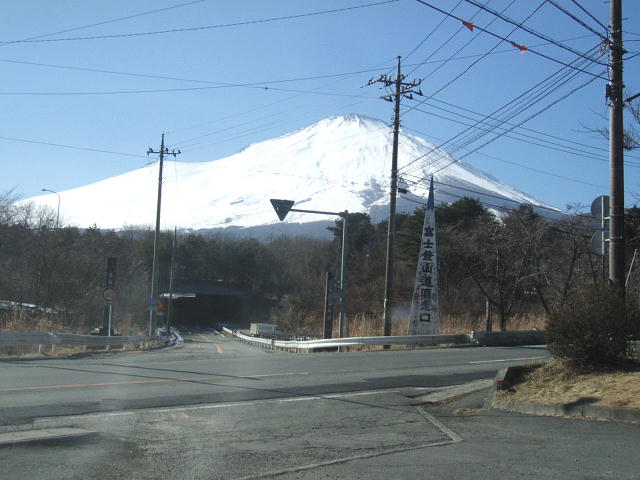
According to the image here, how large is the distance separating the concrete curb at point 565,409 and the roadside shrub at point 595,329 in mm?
1178

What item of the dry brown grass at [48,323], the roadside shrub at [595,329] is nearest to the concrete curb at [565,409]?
the roadside shrub at [595,329]

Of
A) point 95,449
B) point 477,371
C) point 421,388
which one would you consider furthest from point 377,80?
point 95,449

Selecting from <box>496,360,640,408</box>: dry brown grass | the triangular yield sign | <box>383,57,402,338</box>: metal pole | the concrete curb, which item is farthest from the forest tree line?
the triangular yield sign

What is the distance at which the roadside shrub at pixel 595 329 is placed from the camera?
32.1 feet

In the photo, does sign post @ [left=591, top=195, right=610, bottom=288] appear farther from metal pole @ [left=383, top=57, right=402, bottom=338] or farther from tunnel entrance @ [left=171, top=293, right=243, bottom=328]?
tunnel entrance @ [left=171, top=293, right=243, bottom=328]

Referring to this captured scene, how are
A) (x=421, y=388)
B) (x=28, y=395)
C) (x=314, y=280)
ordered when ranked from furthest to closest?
(x=314, y=280) → (x=421, y=388) → (x=28, y=395)

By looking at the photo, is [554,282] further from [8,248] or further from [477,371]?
[8,248]

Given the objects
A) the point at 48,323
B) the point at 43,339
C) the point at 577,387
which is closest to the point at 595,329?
the point at 577,387

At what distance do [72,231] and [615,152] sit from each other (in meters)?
46.2

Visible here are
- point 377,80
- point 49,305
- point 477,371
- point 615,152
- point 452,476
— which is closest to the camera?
point 452,476

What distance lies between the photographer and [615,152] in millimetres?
11805

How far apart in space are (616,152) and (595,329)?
3779 millimetres

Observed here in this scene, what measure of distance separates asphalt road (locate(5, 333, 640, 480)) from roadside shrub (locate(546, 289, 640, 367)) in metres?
1.64

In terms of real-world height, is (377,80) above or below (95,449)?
above
